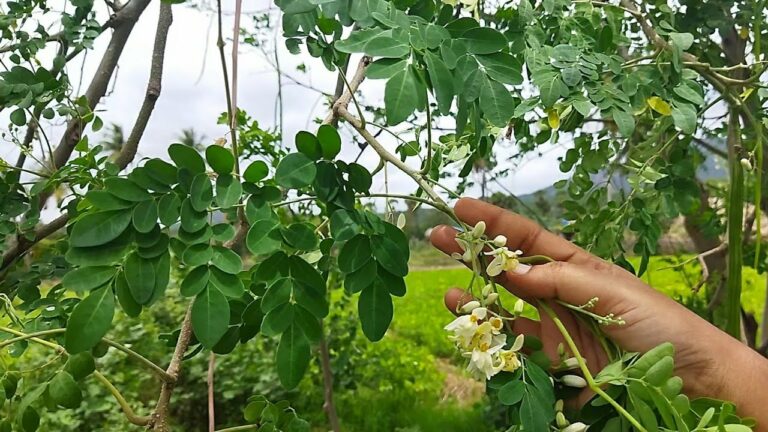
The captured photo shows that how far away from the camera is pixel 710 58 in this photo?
1297mm

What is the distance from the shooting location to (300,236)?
0.47 metres

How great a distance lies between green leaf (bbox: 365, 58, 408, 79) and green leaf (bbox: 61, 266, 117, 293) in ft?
0.78

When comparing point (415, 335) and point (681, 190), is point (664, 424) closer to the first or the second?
point (681, 190)

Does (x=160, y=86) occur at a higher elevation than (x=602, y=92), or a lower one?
higher

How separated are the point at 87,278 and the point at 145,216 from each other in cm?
6

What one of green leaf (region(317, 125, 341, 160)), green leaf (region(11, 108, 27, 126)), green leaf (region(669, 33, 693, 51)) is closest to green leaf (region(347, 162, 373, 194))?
green leaf (region(317, 125, 341, 160))

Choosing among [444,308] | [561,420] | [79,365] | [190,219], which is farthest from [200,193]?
[444,308]

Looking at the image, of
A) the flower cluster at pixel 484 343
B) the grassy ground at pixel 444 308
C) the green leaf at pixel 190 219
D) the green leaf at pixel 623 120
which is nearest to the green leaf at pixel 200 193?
the green leaf at pixel 190 219

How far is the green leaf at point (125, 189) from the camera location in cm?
45

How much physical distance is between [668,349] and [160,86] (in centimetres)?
74

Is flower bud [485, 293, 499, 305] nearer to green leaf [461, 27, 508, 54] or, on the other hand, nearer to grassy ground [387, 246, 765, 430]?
green leaf [461, 27, 508, 54]

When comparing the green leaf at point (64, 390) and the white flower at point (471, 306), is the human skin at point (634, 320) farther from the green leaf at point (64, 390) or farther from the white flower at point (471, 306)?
the green leaf at point (64, 390)

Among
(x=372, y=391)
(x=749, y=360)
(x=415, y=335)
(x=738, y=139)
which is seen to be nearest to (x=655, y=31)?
(x=738, y=139)

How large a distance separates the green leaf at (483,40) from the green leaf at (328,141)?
0.41 feet
